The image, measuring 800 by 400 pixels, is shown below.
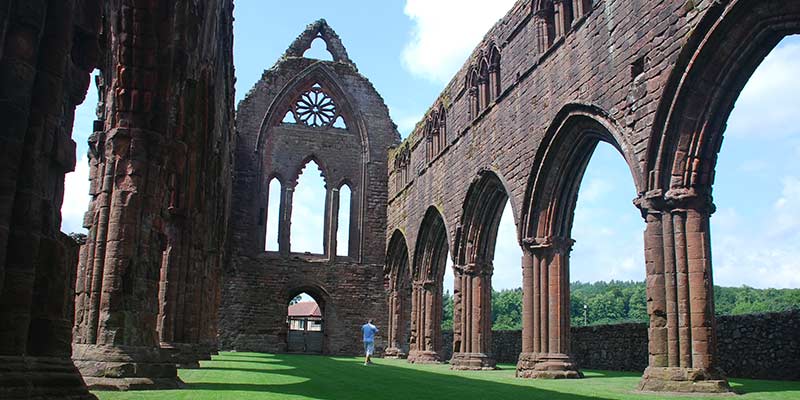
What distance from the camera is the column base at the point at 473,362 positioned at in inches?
614

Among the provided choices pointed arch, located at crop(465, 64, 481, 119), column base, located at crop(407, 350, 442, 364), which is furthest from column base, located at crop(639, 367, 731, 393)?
column base, located at crop(407, 350, 442, 364)

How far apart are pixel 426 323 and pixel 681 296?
40.8 ft

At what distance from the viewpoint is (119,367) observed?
6539mm

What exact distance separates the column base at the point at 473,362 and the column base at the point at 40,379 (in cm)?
1205

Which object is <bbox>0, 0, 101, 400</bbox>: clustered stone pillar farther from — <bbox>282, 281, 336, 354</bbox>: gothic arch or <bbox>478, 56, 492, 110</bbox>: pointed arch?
<bbox>282, 281, 336, 354</bbox>: gothic arch

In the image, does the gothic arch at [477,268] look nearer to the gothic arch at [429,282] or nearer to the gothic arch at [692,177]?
the gothic arch at [429,282]

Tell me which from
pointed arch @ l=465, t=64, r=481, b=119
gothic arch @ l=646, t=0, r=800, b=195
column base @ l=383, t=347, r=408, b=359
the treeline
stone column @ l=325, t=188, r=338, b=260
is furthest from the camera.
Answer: the treeline

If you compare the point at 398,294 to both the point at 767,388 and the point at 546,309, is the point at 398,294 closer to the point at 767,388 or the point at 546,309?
the point at 546,309

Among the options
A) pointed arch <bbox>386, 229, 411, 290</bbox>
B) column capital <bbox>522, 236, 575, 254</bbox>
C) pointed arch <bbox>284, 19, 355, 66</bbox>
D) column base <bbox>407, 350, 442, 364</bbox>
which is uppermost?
pointed arch <bbox>284, 19, 355, 66</bbox>

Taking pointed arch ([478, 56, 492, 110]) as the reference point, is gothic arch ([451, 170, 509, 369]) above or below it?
below

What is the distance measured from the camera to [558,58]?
12773 millimetres

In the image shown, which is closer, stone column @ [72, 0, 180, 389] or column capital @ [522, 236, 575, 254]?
stone column @ [72, 0, 180, 389]

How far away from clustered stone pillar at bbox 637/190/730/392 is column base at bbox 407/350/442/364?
11.1 meters

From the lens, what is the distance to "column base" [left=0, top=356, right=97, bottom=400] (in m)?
3.57
